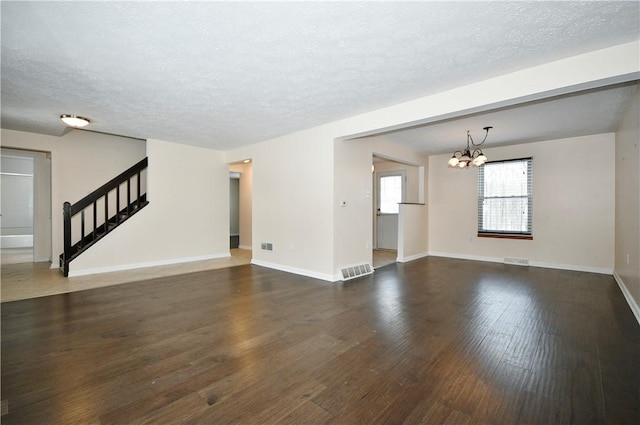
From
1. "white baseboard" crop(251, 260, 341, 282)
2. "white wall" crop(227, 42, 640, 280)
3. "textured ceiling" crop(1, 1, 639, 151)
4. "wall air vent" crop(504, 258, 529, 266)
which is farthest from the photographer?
"wall air vent" crop(504, 258, 529, 266)

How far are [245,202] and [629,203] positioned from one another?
7724 millimetres

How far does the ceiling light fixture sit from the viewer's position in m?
4.30

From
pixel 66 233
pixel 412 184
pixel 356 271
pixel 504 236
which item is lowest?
pixel 356 271

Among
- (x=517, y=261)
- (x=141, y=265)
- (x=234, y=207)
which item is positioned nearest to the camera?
(x=141, y=265)

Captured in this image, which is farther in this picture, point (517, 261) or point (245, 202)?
point (245, 202)

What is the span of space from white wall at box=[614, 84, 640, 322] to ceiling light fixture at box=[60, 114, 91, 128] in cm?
726

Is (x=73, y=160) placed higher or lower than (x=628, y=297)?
higher

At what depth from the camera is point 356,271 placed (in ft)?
16.4

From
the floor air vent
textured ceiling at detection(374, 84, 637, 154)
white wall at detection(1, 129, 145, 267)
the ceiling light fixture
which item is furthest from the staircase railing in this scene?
textured ceiling at detection(374, 84, 637, 154)

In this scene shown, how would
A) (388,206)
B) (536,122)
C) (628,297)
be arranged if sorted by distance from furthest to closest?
1. (388,206)
2. (536,122)
3. (628,297)

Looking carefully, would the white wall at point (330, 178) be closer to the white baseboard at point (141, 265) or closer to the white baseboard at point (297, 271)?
the white baseboard at point (297, 271)

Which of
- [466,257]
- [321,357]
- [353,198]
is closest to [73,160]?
[353,198]

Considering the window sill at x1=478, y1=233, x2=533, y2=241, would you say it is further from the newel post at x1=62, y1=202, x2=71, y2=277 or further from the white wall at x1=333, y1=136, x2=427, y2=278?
the newel post at x1=62, y1=202, x2=71, y2=277

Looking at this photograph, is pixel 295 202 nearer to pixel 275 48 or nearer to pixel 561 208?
pixel 275 48
